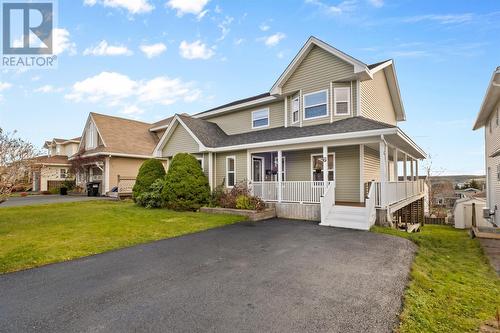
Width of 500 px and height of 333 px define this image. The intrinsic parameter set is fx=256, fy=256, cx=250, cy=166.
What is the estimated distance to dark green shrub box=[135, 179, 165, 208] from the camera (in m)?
14.4

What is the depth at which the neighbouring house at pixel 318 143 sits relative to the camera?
10289 millimetres

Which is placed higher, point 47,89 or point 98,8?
point 98,8

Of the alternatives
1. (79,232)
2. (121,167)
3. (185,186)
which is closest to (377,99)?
(185,186)

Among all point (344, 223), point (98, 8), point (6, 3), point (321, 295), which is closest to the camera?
point (321, 295)

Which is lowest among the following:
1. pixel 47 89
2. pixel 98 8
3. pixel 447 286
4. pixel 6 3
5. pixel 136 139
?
pixel 447 286

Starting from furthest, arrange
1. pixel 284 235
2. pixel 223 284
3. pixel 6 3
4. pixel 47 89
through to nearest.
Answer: pixel 47 89
pixel 6 3
pixel 284 235
pixel 223 284

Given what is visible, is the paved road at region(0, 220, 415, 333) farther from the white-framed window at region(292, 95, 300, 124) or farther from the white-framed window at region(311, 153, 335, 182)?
the white-framed window at region(292, 95, 300, 124)

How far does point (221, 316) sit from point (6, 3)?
15.4 metres

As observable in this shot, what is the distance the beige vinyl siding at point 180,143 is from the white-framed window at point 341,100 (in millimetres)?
7926

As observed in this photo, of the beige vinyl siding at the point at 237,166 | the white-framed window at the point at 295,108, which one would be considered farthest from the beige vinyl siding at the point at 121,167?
the white-framed window at the point at 295,108

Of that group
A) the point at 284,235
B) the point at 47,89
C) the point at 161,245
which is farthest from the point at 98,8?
the point at 284,235

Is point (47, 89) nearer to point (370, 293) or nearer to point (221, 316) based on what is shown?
point (221, 316)

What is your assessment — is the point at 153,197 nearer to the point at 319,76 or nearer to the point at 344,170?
the point at 344,170

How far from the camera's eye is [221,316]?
11.0 feet
